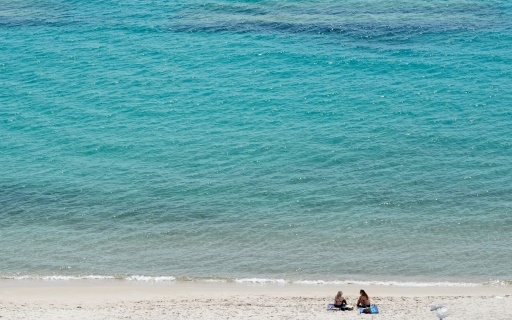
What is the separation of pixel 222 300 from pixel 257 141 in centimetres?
1409

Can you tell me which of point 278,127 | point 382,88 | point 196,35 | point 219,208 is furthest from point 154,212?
point 196,35

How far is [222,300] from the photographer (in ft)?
112

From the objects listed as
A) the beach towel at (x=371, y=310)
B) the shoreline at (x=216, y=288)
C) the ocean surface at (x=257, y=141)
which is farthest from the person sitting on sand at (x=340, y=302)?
the ocean surface at (x=257, y=141)

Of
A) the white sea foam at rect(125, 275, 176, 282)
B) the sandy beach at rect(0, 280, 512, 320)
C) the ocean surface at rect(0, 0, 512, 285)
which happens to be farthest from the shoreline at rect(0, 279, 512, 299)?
the ocean surface at rect(0, 0, 512, 285)

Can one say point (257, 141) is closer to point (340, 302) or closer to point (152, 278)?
point (152, 278)

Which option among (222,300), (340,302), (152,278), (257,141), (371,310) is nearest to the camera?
(371,310)

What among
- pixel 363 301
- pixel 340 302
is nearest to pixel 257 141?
pixel 340 302

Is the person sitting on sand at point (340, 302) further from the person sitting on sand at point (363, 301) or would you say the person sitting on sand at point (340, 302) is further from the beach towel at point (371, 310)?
the beach towel at point (371, 310)

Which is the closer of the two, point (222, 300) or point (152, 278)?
point (222, 300)

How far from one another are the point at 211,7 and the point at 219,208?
2466cm

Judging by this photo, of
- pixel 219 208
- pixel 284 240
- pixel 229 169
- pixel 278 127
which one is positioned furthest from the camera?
pixel 278 127

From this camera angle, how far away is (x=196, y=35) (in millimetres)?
58906

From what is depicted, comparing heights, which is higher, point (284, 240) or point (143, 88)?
point (143, 88)

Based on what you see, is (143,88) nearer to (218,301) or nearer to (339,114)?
(339,114)
